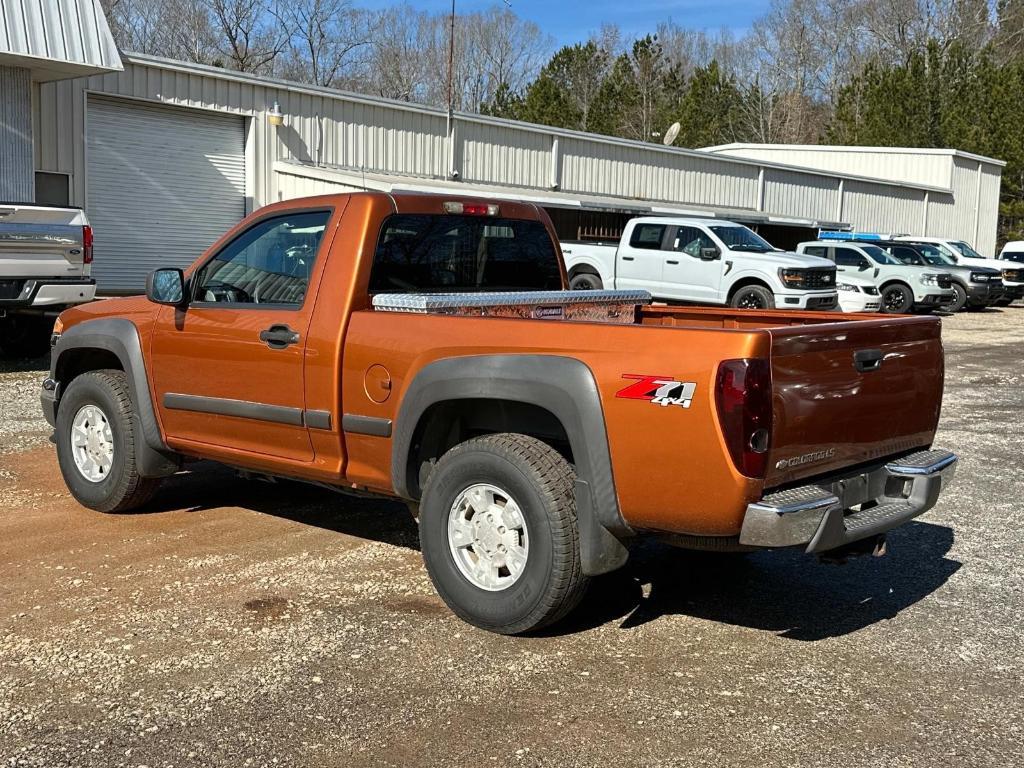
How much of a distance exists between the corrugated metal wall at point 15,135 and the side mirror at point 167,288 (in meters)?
12.0

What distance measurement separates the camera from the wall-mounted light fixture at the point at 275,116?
2136cm

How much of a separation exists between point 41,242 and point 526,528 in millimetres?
8784

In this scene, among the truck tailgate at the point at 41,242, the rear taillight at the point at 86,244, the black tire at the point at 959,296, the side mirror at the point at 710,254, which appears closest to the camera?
the truck tailgate at the point at 41,242

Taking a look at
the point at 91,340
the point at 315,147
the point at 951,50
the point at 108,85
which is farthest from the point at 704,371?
the point at 951,50

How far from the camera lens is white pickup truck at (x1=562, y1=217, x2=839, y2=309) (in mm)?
19312

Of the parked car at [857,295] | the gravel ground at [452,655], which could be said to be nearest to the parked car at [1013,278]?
the parked car at [857,295]

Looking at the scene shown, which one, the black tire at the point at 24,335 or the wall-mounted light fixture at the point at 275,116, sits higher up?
the wall-mounted light fixture at the point at 275,116

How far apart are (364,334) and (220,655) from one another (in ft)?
5.01

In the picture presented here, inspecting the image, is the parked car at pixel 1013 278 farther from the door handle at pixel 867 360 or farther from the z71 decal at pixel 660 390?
the z71 decal at pixel 660 390

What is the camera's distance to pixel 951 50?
158 feet

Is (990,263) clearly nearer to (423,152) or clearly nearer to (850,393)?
(423,152)

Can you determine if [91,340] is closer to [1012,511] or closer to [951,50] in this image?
[1012,511]

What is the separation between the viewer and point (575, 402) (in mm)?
4273

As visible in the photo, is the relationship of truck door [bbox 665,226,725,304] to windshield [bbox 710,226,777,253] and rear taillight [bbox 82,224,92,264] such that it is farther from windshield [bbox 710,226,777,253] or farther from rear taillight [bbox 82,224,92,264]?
rear taillight [bbox 82,224,92,264]
